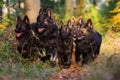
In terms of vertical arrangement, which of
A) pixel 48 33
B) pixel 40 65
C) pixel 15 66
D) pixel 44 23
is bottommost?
pixel 40 65

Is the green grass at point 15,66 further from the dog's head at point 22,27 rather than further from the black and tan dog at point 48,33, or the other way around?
the dog's head at point 22,27

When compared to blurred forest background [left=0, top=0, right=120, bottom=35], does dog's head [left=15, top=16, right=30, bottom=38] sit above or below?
above

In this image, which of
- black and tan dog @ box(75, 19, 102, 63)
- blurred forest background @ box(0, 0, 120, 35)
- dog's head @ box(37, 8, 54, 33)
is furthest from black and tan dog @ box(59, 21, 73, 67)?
blurred forest background @ box(0, 0, 120, 35)

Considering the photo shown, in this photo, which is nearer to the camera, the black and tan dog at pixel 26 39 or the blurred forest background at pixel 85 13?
the black and tan dog at pixel 26 39

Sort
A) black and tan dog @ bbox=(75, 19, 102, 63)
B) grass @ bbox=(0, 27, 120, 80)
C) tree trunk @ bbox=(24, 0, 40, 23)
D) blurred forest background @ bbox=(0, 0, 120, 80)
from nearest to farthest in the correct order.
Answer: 1. grass @ bbox=(0, 27, 120, 80)
2. blurred forest background @ bbox=(0, 0, 120, 80)
3. black and tan dog @ bbox=(75, 19, 102, 63)
4. tree trunk @ bbox=(24, 0, 40, 23)

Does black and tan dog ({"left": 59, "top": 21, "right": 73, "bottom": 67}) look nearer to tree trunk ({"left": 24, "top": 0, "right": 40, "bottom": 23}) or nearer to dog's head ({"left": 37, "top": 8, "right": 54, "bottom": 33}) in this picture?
dog's head ({"left": 37, "top": 8, "right": 54, "bottom": 33})

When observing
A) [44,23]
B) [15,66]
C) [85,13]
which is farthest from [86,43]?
[85,13]

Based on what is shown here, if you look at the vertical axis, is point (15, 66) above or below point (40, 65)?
above

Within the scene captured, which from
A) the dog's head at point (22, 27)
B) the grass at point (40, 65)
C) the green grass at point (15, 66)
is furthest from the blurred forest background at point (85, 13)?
the dog's head at point (22, 27)

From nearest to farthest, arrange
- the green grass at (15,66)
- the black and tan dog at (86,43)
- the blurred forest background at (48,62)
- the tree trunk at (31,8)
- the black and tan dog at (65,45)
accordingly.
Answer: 1. the blurred forest background at (48,62)
2. the green grass at (15,66)
3. the black and tan dog at (65,45)
4. the black and tan dog at (86,43)
5. the tree trunk at (31,8)

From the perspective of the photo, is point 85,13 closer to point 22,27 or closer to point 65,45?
point 65,45

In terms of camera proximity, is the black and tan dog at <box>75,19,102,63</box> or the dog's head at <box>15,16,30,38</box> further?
the black and tan dog at <box>75,19,102,63</box>

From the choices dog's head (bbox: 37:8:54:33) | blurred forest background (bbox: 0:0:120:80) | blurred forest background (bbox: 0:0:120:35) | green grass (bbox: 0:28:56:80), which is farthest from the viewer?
blurred forest background (bbox: 0:0:120:35)

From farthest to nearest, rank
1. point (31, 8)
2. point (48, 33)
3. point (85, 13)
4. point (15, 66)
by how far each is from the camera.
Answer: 1. point (85, 13)
2. point (31, 8)
3. point (48, 33)
4. point (15, 66)
